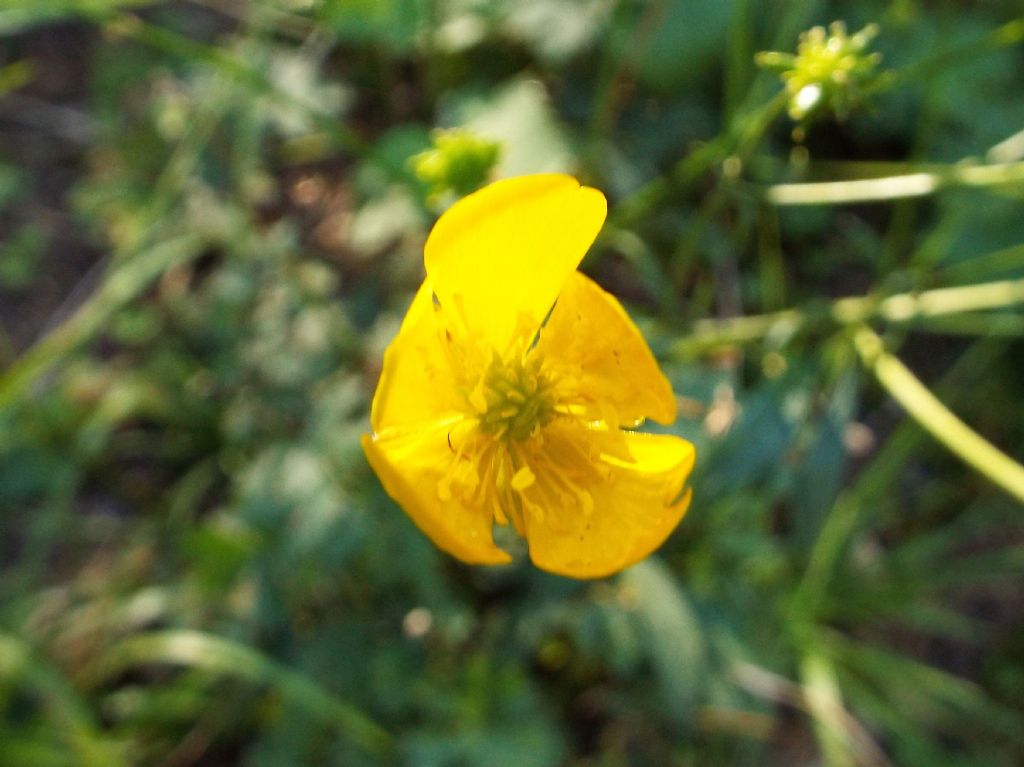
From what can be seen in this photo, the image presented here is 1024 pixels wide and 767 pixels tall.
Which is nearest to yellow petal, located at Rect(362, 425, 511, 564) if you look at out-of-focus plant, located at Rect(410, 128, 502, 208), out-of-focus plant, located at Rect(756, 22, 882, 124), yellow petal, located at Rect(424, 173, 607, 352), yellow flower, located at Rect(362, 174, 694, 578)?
yellow flower, located at Rect(362, 174, 694, 578)

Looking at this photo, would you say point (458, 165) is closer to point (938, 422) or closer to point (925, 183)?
point (925, 183)

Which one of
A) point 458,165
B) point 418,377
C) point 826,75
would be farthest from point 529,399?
point 826,75

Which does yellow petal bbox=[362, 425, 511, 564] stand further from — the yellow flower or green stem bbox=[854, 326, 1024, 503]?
green stem bbox=[854, 326, 1024, 503]

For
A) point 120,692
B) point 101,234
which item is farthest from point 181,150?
point 120,692

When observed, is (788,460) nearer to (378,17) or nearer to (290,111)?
(378,17)

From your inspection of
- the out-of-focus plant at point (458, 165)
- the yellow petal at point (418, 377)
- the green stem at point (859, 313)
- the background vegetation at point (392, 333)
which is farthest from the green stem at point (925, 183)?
the yellow petal at point (418, 377)

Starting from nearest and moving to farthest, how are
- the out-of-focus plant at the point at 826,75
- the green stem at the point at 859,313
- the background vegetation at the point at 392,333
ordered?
the out-of-focus plant at the point at 826,75 < the green stem at the point at 859,313 < the background vegetation at the point at 392,333

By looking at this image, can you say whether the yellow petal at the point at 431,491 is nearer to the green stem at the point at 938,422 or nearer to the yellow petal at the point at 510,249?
the yellow petal at the point at 510,249
